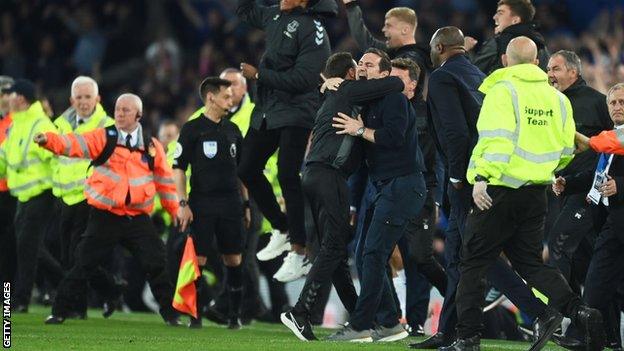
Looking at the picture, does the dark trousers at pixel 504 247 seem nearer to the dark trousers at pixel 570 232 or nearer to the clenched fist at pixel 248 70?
the dark trousers at pixel 570 232

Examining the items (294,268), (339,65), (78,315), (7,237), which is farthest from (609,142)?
(7,237)

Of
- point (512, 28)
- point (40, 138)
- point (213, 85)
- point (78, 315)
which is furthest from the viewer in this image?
point (78, 315)

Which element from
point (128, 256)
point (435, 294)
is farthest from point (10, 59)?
point (435, 294)

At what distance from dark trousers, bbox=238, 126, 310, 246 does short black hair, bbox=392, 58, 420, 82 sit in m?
1.25

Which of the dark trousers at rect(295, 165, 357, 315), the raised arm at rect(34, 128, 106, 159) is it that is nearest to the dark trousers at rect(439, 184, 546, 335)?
the dark trousers at rect(295, 165, 357, 315)

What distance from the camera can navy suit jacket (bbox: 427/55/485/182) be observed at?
35.2ft

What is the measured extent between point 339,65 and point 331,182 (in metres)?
1.02

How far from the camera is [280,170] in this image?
13.0m

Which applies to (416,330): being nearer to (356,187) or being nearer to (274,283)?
(356,187)

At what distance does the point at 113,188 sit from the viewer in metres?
13.2

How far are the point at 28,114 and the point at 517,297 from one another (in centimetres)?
634

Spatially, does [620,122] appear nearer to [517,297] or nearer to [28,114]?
[517,297]

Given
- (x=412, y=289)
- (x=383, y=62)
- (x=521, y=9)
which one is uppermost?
(x=521, y=9)

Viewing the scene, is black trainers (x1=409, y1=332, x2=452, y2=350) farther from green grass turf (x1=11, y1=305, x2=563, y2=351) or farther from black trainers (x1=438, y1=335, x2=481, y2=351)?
black trainers (x1=438, y1=335, x2=481, y2=351)
